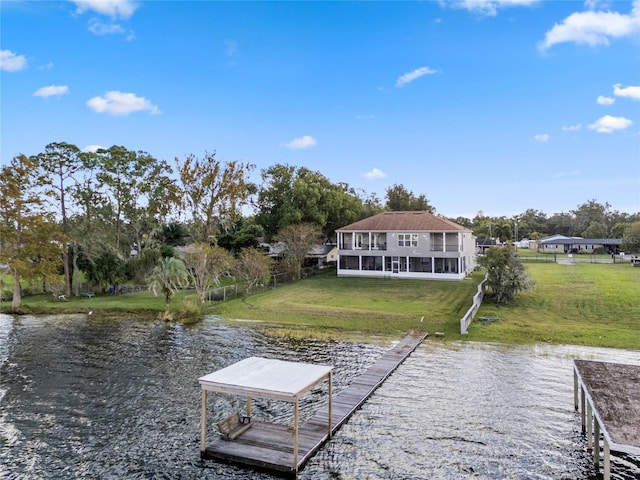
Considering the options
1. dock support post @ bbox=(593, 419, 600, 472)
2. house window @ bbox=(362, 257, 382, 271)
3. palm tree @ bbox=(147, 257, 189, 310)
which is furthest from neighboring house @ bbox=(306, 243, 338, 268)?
dock support post @ bbox=(593, 419, 600, 472)

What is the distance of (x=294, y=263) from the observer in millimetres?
42688

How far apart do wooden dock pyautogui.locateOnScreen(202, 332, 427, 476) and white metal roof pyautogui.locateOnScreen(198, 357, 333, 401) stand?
1468mm

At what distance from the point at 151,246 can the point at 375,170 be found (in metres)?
41.2

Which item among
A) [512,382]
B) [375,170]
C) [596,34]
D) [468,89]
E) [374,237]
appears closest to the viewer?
[512,382]

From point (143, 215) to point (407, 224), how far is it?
27.1m

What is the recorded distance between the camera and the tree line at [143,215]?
30500 millimetres

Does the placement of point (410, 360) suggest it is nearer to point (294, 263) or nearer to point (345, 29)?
point (345, 29)

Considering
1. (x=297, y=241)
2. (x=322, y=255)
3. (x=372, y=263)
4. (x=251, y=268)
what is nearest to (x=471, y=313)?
(x=251, y=268)

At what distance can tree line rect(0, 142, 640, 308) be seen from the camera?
30.5 m

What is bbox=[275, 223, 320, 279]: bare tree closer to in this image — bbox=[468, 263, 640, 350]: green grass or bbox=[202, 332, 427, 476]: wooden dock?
bbox=[468, 263, 640, 350]: green grass

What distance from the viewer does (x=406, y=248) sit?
42.8m

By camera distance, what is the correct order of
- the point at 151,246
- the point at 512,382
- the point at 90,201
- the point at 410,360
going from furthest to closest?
the point at 151,246
the point at 90,201
the point at 410,360
the point at 512,382

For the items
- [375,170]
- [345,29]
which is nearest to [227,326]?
Answer: [345,29]

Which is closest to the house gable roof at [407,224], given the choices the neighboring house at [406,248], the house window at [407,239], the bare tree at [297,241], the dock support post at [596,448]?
the neighboring house at [406,248]
